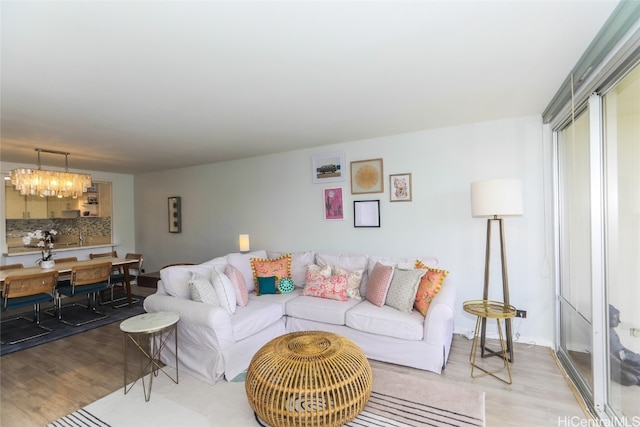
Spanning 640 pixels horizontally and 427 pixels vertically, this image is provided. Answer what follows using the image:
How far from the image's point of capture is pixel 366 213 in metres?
4.11

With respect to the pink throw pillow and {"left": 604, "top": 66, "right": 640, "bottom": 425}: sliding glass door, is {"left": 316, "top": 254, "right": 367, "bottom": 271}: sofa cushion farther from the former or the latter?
{"left": 604, "top": 66, "right": 640, "bottom": 425}: sliding glass door

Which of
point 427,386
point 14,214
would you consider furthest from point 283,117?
point 14,214

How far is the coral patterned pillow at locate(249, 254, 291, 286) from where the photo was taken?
12.5 feet

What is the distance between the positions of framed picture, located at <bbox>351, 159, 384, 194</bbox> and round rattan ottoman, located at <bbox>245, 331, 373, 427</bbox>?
2.37m

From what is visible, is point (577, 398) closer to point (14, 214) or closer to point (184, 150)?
point (184, 150)

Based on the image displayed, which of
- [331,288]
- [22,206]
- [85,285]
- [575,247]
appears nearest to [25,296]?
[85,285]

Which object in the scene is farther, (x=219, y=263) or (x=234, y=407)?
(x=219, y=263)

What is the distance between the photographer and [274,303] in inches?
132

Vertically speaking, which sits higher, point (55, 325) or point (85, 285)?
point (85, 285)

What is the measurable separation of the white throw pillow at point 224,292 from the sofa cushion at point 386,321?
1.14 meters

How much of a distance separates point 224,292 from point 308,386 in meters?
1.41

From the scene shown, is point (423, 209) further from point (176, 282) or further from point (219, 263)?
point (176, 282)

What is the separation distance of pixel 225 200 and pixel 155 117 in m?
2.47

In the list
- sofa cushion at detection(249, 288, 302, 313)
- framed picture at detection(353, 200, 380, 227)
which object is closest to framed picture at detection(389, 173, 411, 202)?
framed picture at detection(353, 200, 380, 227)
